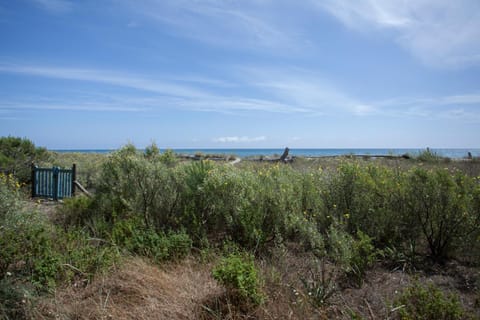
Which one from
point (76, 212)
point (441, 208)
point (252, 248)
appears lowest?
point (252, 248)

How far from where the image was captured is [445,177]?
178 inches

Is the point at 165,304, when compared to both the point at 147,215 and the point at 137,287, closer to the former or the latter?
the point at 137,287

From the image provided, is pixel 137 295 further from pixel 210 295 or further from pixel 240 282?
pixel 240 282

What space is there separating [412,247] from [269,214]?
222cm

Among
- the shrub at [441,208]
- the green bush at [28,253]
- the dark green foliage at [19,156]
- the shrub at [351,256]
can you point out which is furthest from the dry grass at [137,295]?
the dark green foliage at [19,156]

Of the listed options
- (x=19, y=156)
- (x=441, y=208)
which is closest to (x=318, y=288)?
(x=441, y=208)

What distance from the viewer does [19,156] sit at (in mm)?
13227

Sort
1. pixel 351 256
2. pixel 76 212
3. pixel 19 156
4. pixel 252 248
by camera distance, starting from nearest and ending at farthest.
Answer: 1. pixel 351 256
2. pixel 252 248
3. pixel 76 212
4. pixel 19 156

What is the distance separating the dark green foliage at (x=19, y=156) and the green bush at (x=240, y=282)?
12070 millimetres

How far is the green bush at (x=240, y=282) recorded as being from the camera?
3.32 meters

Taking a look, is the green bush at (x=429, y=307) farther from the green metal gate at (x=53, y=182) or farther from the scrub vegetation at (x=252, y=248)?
the green metal gate at (x=53, y=182)

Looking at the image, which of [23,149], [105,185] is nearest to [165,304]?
[105,185]

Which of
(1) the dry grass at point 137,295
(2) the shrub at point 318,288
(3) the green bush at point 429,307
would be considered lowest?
(1) the dry grass at point 137,295

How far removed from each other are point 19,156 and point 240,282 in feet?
44.8
